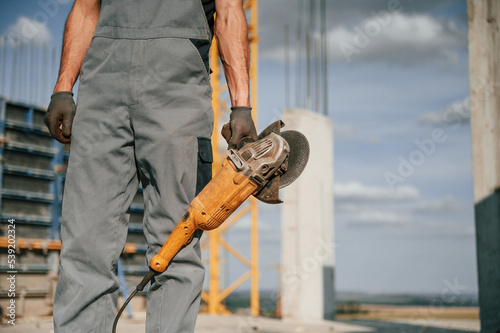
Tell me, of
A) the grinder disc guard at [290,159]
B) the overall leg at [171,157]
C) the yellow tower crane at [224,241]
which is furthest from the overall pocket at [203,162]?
the yellow tower crane at [224,241]

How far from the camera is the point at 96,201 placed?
61.3 inches

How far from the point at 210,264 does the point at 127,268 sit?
932cm

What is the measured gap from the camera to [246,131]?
1681 mm

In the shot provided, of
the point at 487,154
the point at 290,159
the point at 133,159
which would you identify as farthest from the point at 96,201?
the point at 487,154

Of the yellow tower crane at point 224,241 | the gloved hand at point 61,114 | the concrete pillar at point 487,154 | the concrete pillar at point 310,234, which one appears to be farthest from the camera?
the yellow tower crane at point 224,241

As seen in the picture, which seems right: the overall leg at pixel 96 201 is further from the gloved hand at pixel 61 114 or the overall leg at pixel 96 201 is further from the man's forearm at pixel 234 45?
the man's forearm at pixel 234 45

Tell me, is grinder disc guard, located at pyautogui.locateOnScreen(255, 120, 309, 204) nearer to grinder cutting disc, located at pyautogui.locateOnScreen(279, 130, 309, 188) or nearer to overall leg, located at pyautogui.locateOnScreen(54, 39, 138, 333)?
grinder cutting disc, located at pyautogui.locateOnScreen(279, 130, 309, 188)

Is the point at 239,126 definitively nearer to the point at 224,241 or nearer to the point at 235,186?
the point at 235,186

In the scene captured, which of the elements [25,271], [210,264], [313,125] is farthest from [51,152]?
[210,264]

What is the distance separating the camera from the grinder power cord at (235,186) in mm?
1561

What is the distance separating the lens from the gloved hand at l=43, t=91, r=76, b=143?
1646 millimetres

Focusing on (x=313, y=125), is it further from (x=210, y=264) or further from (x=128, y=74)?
(x=128, y=74)

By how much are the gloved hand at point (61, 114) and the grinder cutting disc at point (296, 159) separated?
0.70 meters

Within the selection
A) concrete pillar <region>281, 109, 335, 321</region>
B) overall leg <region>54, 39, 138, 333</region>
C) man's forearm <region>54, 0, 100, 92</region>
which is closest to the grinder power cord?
overall leg <region>54, 39, 138, 333</region>
